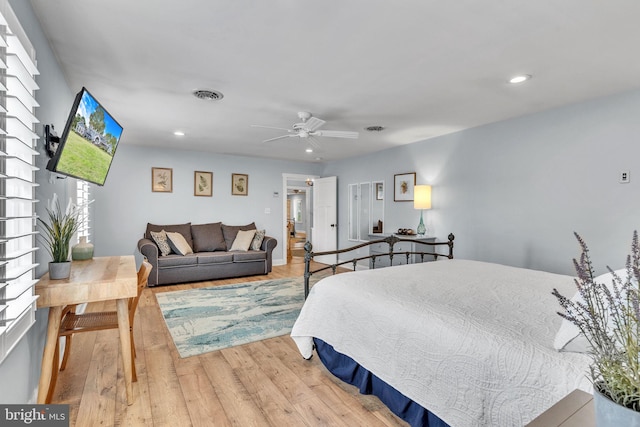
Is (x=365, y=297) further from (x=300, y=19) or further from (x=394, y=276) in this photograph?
(x=300, y=19)

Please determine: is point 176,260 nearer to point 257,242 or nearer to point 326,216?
point 257,242

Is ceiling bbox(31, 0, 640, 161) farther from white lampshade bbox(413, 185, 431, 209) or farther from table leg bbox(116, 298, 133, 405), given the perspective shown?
table leg bbox(116, 298, 133, 405)

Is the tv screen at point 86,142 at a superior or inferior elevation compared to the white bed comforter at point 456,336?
superior

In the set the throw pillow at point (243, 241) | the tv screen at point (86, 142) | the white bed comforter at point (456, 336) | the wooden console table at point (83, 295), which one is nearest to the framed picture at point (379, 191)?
the throw pillow at point (243, 241)

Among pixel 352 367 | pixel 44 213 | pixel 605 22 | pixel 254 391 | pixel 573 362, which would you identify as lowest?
pixel 254 391

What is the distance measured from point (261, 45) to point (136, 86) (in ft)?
4.70

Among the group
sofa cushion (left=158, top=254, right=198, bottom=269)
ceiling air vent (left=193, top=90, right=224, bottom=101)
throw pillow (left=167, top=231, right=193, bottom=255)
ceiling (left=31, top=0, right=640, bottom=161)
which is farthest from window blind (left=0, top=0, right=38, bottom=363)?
throw pillow (left=167, top=231, right=193, bottom=255)

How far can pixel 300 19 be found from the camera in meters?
1.87

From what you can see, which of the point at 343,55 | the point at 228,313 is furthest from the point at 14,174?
the point at 228,313

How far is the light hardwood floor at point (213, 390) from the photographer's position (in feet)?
6.13

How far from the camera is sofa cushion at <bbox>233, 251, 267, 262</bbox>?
5.66 meters

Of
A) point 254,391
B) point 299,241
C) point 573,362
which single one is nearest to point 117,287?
point 254,391

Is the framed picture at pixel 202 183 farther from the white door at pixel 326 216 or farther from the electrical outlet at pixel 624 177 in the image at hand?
the electrical outlet at pixel 624 177

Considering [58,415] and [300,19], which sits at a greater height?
[300,19]
